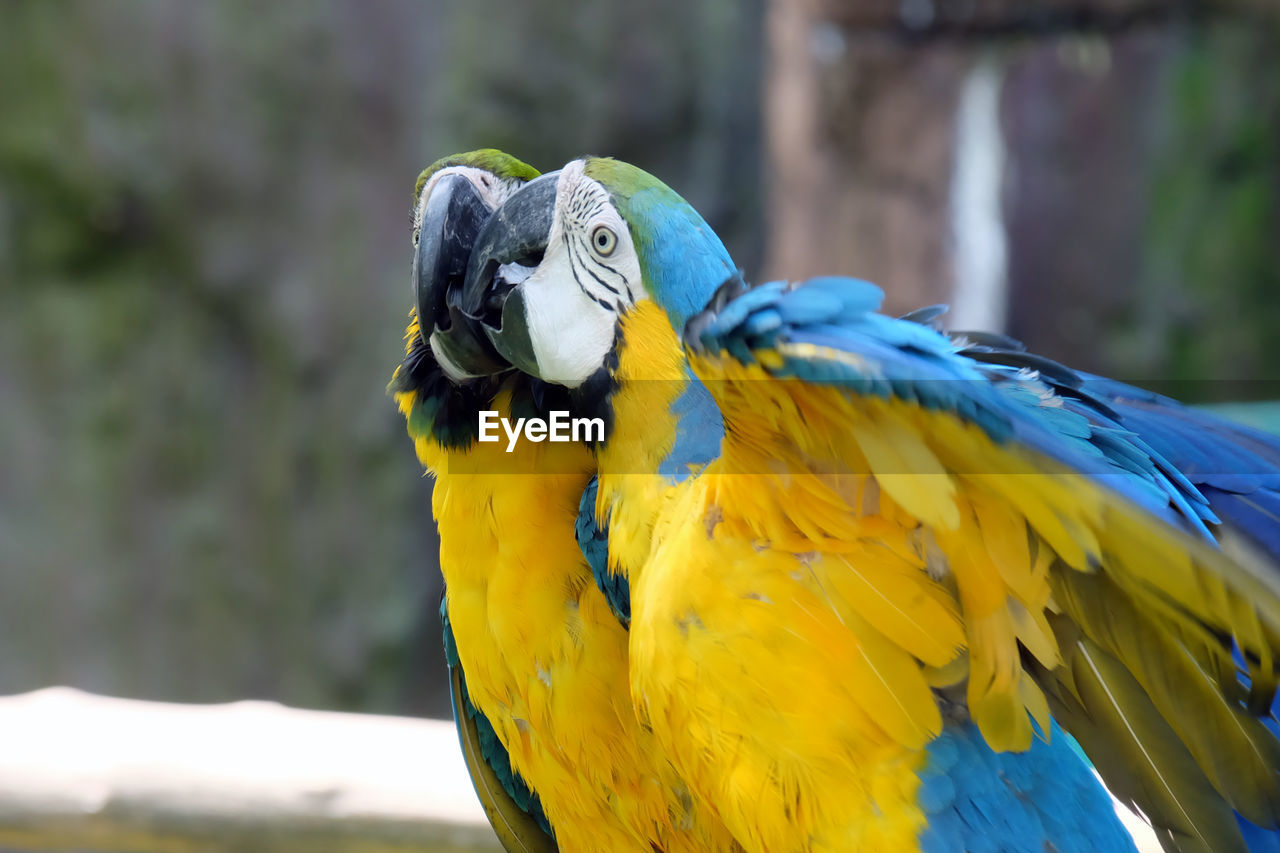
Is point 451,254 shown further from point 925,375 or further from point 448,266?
point 925,375

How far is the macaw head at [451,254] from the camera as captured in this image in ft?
3.44

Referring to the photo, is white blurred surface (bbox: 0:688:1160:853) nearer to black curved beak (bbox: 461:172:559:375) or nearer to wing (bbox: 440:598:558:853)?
wing (bbox: 440:598:558:853)

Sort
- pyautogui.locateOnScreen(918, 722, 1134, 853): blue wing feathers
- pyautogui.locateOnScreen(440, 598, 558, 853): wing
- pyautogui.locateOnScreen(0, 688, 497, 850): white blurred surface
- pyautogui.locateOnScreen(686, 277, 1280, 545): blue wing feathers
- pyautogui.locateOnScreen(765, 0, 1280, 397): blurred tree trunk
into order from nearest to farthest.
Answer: pyautogui.locateOnScreen(686, 277, 1280, 545): blue wing feathers, pyautogui.locateOnScreen(918, 722, 1134, 853): blue wing feathers, pyautogui.locateOnScreen(440, 598, 558, 853): wing, pyautogui.locateOnScreen(0, 688, 497, 850): white blurred surface, pyautogui.locateOnScreen(765, 0, 1280, 397): blurred tree trunk

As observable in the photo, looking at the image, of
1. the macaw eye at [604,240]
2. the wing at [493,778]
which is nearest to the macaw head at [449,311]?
the macaw eye at [604,240]

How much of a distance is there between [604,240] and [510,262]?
9 centimetres

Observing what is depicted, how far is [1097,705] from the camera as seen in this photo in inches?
34.0

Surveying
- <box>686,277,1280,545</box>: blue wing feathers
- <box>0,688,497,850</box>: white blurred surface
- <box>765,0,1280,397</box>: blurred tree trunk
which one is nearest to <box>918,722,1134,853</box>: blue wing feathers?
<box>686,277,1280,545</box>: blue wing feathers

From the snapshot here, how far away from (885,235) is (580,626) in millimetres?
2130

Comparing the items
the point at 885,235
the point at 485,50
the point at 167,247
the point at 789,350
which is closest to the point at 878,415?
the point at 789,350

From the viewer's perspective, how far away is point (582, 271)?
1017 mm

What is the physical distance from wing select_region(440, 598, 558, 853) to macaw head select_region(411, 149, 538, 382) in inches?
14.8

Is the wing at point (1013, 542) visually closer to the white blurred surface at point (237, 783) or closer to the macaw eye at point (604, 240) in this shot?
the macaw eye at point (604, 240)

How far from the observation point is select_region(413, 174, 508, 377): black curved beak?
41.3 inches

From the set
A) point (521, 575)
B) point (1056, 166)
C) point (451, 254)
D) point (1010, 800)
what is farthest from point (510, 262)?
point (1056, 166)
